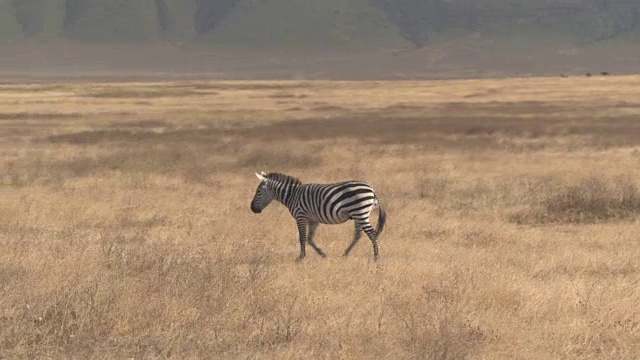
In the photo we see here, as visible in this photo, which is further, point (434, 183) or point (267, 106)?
point (267, 106)

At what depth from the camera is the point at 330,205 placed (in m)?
12.6

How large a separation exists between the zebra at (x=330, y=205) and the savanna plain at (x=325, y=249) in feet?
1.47

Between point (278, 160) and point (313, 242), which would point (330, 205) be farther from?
Answer: point (278, 160)

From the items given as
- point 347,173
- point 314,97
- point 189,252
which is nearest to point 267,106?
point 314,97

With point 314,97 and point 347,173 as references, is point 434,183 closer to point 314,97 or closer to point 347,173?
point 347,173

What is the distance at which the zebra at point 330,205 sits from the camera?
1250cm

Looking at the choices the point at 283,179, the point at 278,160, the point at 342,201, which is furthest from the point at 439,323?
Answer: the point at 278,160

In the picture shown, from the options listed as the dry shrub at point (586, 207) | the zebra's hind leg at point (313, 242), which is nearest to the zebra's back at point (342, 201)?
the zebra's hind leg at point (313, 242)

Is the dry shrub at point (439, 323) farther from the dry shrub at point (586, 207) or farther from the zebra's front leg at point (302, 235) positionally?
the dry shrub at point (586, 207)

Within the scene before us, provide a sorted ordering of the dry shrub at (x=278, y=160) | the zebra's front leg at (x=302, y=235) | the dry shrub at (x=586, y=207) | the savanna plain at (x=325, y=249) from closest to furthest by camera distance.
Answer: the savanna plain at (x=325, y=249), the zebra's front leg at (x=302, y=235), the dry shrub at (x=586, y=207), the dry shrub at (x=278, y=160)

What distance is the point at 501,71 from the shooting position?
178125 millimetres

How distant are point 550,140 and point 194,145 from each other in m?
14.4

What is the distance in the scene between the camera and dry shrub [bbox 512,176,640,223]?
1697 cm

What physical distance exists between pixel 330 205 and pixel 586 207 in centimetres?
723
